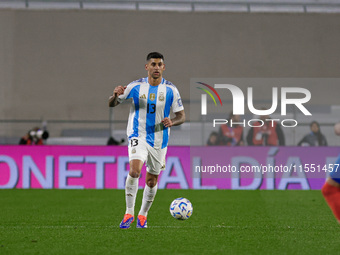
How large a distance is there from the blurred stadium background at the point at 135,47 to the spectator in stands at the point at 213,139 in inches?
174

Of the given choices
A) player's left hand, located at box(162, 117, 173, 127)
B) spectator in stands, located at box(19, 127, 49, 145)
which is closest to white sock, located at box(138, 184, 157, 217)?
player's left hand, located at box(162, 117, 173, 127)

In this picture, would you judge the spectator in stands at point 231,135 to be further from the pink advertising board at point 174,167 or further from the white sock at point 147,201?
the white sock at point 147,201

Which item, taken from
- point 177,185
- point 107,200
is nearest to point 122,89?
point 107,200

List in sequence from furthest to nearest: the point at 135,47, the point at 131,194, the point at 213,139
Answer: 1. the point at 135,47
2. the point at 213,139
3. the point at 131,194

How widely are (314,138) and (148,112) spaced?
863 centimetres

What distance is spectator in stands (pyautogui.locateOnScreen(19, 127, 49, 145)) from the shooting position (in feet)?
50.7

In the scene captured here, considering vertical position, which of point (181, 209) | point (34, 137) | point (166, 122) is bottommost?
point (181, 209)

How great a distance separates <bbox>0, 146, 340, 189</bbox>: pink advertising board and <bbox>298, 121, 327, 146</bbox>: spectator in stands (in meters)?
0.30

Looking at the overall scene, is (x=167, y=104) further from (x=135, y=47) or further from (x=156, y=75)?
(x=135, y=47)

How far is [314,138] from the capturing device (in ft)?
49.8

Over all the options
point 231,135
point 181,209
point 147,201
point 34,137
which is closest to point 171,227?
point 181,209

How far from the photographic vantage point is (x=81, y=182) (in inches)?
577

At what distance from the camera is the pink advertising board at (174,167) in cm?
1453

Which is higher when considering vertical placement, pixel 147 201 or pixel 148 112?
pixel 148 112
